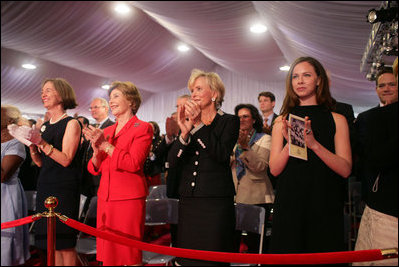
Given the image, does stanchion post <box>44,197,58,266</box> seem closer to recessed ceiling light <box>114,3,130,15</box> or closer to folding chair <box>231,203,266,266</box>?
folding chair <box>231,203,266,266</box>

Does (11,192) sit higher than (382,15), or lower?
lower

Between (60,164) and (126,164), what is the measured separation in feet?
1.99

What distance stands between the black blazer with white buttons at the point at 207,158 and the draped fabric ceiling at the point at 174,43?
373cm

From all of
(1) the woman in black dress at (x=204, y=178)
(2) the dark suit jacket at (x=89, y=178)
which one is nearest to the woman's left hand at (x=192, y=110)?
(1) the woman in black dress at (x=204, y=178)

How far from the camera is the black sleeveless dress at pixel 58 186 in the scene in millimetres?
2414

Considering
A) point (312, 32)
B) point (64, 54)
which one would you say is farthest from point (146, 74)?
point (312, 32)

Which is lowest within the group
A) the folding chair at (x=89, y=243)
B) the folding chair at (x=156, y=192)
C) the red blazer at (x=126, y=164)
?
the folding chair at (x=89, y=243)

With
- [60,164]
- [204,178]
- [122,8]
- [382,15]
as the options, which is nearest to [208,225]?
[204,178]

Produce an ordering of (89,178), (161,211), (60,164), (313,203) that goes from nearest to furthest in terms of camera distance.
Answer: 1. (313,203)
2. (60,164)
3. (161,211)
4. (89,178)

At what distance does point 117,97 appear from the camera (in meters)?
2.29

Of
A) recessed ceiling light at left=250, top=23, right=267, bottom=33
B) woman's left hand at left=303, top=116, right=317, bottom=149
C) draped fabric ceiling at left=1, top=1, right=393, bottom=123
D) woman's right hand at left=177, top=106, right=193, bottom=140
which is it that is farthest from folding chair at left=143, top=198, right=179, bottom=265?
recessed ceiling light at left=250, top=23, right=267, bottom=33

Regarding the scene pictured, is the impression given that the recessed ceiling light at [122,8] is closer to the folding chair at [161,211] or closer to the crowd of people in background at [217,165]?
the crowd of people in background at [217,165]

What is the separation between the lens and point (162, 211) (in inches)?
121

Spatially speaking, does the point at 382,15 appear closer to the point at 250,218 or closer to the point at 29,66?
the point at 250,218
